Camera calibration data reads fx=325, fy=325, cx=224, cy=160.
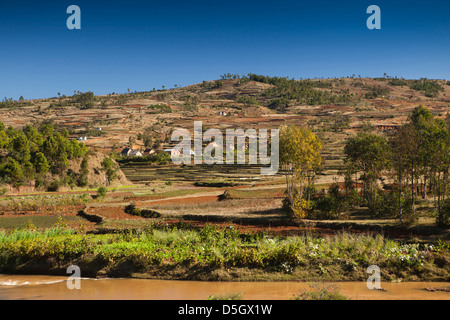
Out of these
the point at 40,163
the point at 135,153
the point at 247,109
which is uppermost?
the point at 247,109

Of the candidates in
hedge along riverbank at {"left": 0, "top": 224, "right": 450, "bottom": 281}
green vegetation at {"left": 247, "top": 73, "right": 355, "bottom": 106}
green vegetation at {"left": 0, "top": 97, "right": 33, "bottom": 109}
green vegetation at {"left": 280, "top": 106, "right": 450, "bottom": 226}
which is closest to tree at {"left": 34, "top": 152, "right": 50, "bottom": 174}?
hedge along riverbank at {"left": 0, "top": 224, "right": 450, "bottom": 281}

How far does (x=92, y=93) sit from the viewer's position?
158 meters

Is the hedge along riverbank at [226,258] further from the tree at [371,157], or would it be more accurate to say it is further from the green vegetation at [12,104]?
the green vegetation at [12,104]

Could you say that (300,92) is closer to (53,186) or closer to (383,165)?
(53,186)

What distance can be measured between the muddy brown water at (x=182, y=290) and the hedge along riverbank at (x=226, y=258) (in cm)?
33

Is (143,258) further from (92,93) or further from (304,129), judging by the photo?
(92,93)

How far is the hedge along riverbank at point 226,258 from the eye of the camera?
32.6ft

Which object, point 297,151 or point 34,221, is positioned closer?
point 297,151

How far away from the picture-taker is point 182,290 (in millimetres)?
9602

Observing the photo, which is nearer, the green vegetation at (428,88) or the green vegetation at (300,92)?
the green vegetation at (300,92)

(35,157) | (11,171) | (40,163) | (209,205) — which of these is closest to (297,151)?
(209,205)

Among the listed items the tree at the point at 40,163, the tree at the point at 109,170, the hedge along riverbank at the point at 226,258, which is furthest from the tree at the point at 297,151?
the tree at the point at 40,163

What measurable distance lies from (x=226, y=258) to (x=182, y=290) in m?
1.81
